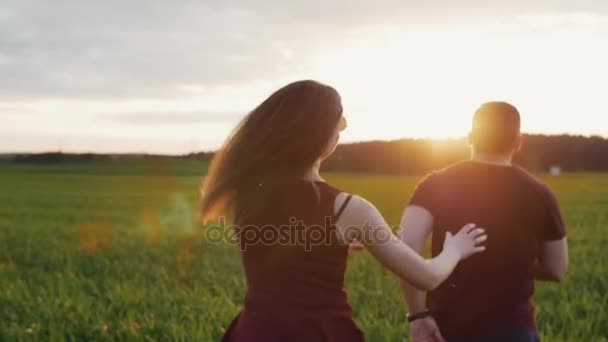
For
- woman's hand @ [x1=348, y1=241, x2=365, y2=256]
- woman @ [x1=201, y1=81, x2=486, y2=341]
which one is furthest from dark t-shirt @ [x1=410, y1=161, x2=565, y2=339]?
woman's hand @ [x1=348, y1=241, x2=365, y2=256]

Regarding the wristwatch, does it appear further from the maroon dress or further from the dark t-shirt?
the maroon dress

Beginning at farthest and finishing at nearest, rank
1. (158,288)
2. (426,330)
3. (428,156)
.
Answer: (428,156) < (158,288) < (426,330)

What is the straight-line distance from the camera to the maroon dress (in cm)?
245

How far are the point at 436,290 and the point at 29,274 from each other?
8.03m

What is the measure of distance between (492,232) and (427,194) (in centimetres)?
29

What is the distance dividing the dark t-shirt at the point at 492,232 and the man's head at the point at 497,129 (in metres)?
0.08

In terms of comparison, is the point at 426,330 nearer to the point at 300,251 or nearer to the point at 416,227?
the point at 416,227

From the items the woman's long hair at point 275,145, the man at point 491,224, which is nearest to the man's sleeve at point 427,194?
the man at point 491,224

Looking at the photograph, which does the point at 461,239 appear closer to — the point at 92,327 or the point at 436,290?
the point at 436,290

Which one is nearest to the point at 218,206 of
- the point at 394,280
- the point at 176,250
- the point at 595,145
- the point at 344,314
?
the point at 344,314

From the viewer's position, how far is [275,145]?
8.05 ft

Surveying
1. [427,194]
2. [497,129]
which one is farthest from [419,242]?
[497,129]

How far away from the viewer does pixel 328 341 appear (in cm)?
252
